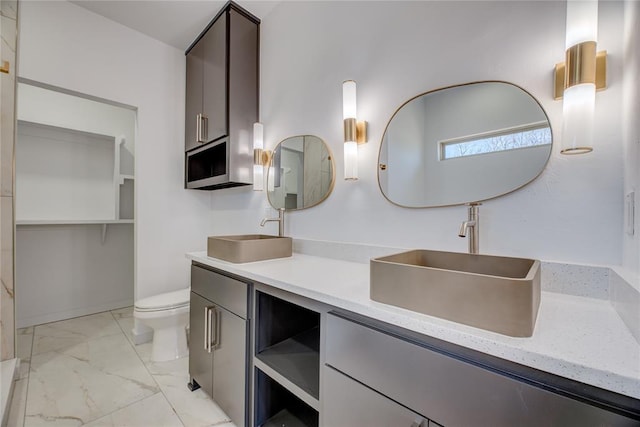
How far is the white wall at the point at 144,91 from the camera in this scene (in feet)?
6.33

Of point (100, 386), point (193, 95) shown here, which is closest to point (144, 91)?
point (193, 95)

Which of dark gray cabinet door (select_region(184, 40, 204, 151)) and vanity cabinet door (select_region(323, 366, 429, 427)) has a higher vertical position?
dark gray cabinet door (select_region(184, 40, 204, 151))

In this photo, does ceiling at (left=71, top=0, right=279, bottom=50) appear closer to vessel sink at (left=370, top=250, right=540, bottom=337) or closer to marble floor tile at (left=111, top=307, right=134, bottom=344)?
vessel sink at (left=370, top=250, right=540, bottom=337)

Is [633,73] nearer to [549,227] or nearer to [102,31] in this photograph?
[549,227]

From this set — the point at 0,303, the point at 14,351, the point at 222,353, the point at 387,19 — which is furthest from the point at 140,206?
the point at 387,19

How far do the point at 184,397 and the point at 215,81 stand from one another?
2216 millimetres

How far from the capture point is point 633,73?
2.41 feet

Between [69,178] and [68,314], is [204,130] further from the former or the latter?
[68,314]

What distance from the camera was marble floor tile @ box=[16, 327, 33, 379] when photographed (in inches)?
71.1

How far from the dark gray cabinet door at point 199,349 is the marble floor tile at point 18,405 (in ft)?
2.67

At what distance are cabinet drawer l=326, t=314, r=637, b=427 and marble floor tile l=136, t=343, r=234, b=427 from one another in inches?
41.3

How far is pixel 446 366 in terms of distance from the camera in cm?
62

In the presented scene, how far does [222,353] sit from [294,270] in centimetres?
61

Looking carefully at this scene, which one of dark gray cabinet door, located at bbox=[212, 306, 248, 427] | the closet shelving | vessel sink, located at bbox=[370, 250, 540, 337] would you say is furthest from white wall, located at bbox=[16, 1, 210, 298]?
vessel sink, located at bbox=[370, 250, 540, 337]
